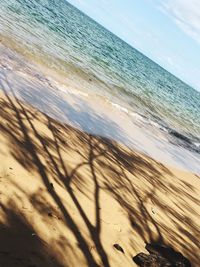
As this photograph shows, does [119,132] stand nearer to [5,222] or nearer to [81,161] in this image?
[81,161]

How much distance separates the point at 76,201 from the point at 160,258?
1.41 meters

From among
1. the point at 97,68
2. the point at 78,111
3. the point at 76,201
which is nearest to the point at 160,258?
the point at 76,201

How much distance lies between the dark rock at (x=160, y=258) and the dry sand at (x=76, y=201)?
144 mm

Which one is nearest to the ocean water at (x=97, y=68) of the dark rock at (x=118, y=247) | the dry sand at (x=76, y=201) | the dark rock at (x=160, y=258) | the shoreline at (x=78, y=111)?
the shoreline at (x=78, y=111)

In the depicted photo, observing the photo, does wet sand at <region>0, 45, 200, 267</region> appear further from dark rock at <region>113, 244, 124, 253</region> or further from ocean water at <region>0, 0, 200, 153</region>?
ocean water at <region>0, 0, 200, 153</region>

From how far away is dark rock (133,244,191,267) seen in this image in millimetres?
5148

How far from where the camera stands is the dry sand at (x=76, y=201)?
15.0 feet

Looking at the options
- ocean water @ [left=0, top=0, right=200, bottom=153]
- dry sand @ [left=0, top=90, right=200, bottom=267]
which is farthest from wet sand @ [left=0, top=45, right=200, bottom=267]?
ocean water @ [left=0, top=0, right=200, bottom=153]

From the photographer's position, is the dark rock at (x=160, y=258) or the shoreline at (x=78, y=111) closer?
the dark rock at (x=160, y=258)

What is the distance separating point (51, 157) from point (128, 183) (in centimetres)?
188

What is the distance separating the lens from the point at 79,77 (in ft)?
66.6

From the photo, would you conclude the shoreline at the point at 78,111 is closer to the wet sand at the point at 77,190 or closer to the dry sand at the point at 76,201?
the wet sand at the point at 77,190

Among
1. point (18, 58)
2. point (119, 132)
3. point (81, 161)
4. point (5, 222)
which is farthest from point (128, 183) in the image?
point (18, 58)

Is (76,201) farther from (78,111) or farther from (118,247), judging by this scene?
(78,111)
